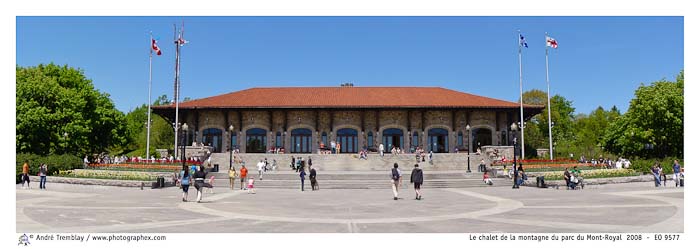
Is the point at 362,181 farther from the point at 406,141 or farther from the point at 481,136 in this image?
the point at 481,136

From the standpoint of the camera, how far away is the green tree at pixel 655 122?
35.2 m

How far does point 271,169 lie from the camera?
32094 mm

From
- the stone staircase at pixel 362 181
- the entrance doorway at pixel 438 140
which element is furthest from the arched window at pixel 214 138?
the entrance doorway at pixel 438 140

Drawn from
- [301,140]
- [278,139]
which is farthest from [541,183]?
[278,139]

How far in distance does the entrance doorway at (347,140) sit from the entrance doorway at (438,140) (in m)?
6.78

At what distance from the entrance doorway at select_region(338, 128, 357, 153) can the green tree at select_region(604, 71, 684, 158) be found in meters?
23.8

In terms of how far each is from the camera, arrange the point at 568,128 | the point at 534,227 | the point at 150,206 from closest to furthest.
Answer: the point at 534,227 → the point at 150,206 → the point at 568,128

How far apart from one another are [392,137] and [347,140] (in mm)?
4087

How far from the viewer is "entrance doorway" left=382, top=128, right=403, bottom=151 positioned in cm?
3959

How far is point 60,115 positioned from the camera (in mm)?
32125

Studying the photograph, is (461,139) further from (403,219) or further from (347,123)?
(403,219)

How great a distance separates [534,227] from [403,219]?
278cm

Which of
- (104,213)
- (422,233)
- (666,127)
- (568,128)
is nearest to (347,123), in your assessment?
(666,127)

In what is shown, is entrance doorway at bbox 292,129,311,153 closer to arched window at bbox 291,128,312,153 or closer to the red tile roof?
arched window at bbox 291,128,312,153
